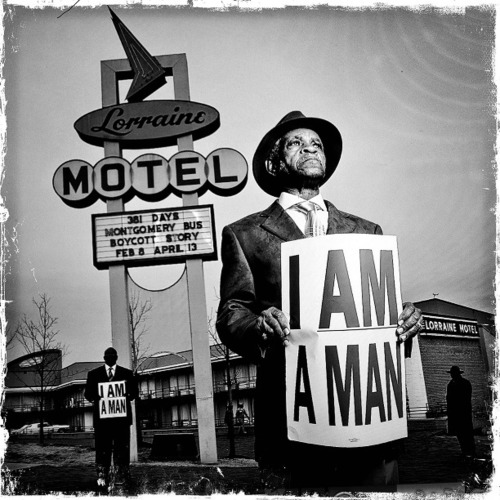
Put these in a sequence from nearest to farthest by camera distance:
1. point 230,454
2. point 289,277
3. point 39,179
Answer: point 289,277 < point 230,454 < point 39,179

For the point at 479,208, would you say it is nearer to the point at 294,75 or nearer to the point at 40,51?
the point at 294,75

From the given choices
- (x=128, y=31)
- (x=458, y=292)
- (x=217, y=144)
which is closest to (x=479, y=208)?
(x=458, y=292)

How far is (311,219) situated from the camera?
636 centimetres

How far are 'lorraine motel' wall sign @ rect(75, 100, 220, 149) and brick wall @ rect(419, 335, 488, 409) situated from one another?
129 inches

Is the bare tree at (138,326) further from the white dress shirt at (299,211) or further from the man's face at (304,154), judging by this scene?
the man's face at (304,154)

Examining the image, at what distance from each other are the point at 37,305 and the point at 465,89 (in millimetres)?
5151

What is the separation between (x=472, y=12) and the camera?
6.96 m

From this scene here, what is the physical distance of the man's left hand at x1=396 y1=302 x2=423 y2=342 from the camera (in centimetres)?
582

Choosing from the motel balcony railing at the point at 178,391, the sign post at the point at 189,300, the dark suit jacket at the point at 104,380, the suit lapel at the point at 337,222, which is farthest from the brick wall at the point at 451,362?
the dark suit jacket at the point at 104,380

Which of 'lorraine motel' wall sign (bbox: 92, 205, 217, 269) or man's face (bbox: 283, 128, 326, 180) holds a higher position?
man's face (bbox: 283, 128, 326, 180)

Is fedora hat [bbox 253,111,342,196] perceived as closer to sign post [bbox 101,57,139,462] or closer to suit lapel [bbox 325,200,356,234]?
suit lapel [bbox 325,200,356,234]

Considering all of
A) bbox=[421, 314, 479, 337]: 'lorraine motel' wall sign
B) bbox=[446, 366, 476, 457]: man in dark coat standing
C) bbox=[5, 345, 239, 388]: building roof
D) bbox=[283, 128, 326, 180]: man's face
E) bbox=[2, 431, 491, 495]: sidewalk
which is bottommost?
bbox=[2, 431, 491, 495]: sidewalk

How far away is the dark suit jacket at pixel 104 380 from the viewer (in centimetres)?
636

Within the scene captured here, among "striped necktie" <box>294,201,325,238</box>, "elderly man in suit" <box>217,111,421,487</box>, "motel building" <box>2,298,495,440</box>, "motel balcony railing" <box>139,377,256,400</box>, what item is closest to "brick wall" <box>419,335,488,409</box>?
"motel building" <box>2,298,495,440</box>
